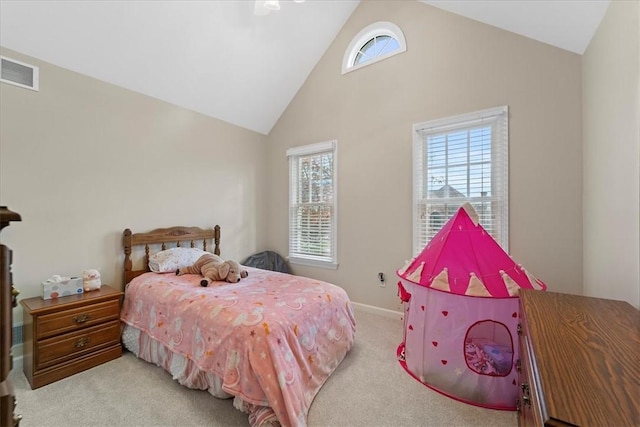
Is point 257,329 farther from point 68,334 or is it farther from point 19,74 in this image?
point 19,74

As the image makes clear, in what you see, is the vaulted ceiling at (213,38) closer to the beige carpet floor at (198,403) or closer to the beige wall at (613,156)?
the beige wall at (613,156)

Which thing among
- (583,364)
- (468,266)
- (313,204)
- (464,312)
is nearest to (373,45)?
(313,204)

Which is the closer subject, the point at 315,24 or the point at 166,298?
the point at 166,298

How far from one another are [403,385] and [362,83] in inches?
132

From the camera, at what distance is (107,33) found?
2.45 meters

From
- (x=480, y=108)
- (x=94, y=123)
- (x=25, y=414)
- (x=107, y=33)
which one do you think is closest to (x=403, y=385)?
(x=25, y=414)

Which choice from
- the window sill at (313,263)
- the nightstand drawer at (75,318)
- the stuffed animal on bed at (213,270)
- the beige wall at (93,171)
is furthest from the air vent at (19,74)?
the window sill at (313,263)

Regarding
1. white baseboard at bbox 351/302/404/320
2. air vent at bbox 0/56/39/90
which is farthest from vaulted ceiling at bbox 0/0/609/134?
white baseboard at bbox 351/302/404/320

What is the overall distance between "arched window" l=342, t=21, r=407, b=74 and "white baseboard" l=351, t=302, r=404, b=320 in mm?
3148

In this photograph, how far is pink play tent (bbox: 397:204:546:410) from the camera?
183 centimetres

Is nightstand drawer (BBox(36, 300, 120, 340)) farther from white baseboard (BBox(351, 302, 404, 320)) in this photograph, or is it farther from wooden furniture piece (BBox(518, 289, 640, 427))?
wooden furniture piece (BBox(518, 289, 640, 427))

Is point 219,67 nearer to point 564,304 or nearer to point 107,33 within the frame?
point 107,33

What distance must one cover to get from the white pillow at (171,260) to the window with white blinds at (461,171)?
2.62 meters

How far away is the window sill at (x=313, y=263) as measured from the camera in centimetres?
381
